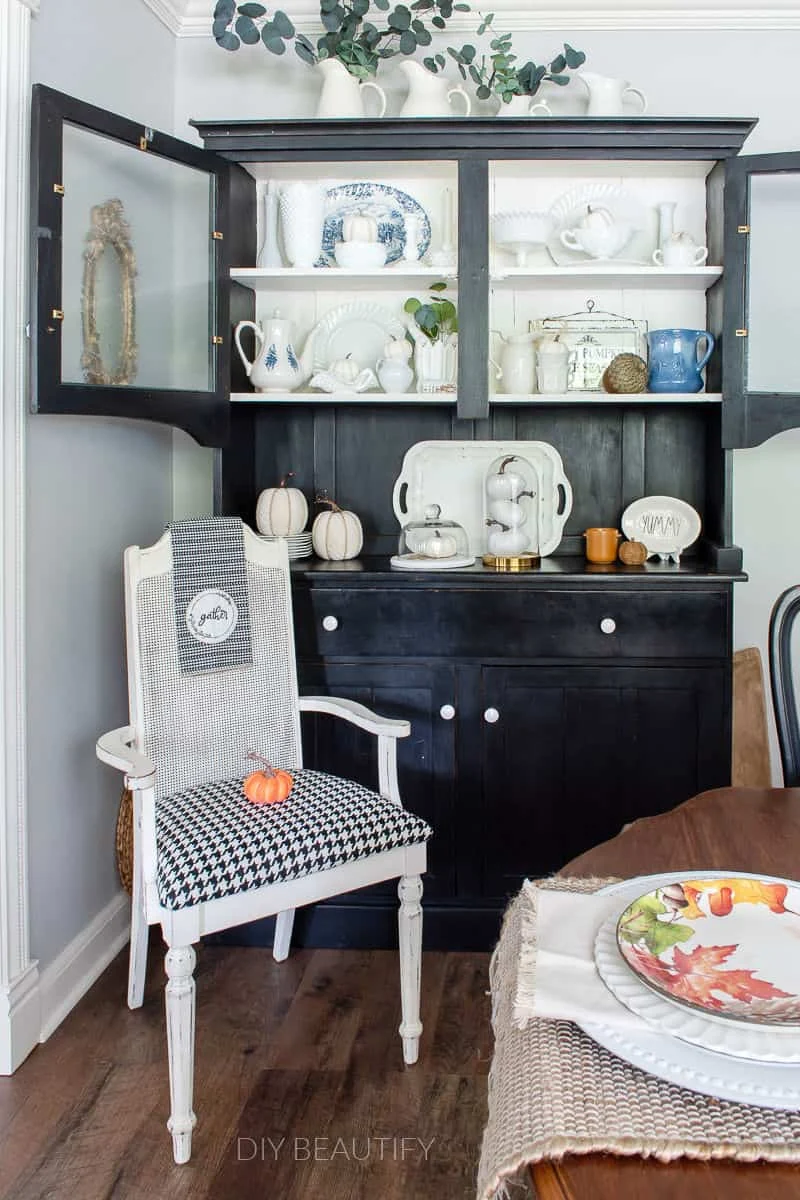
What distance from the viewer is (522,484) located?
9.77 ft

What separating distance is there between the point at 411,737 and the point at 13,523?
1.11m

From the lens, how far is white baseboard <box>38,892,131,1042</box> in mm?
2371

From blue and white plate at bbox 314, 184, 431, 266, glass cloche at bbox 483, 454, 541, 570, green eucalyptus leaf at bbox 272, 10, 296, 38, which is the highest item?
green eucalyptus leaf at bbox 272, 10, 296, 38

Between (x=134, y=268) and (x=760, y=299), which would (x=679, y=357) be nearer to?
(x=760, y=299)

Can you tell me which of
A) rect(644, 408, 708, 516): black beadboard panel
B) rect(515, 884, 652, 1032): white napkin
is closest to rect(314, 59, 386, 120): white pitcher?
→ rect(644, 408, 708, 516): black beadboard panel

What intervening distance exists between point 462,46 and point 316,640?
1.74 meters

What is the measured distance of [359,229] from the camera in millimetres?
2965

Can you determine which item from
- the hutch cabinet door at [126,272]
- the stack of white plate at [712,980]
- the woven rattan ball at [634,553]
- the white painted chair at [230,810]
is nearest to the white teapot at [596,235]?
the woven rattan ball at [634,553]

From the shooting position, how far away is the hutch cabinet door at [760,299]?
8.84ft

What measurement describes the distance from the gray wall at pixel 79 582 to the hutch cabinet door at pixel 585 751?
949 mm

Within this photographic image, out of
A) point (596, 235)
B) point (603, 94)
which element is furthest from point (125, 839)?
point (603, 94)

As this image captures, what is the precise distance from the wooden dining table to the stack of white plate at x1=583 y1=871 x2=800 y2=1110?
67 millimetres

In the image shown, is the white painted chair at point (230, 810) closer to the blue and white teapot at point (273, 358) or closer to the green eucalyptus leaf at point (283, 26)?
the blue and white teapot at point (273, 358)

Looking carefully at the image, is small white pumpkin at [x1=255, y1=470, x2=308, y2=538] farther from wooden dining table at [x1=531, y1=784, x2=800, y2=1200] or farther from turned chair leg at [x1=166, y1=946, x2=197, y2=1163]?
wooden dining table at [x1=531, y1=784, x2=800, y2=1200]
